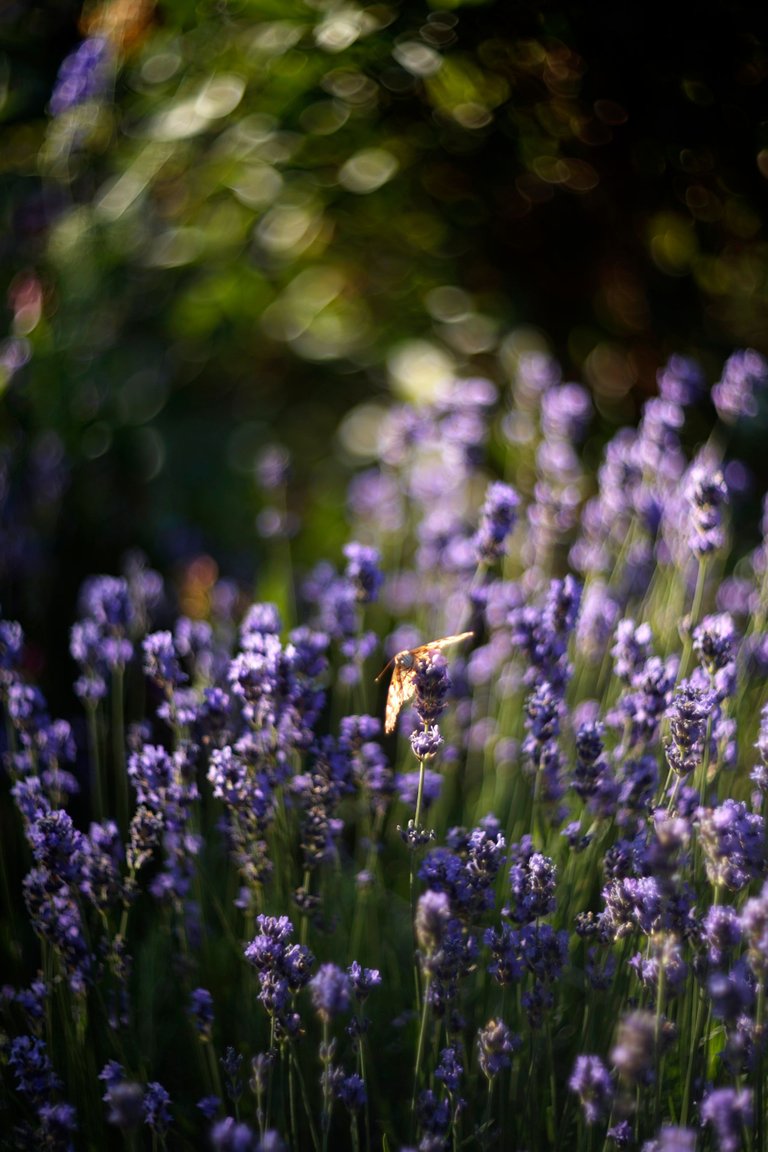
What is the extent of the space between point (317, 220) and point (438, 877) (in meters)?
3.13

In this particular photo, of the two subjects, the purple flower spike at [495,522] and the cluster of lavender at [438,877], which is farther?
the purple flower spike at [495,522]

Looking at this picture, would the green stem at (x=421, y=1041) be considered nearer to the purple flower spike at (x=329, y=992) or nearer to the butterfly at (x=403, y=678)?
the purple flower spike at (x=329, y=992)

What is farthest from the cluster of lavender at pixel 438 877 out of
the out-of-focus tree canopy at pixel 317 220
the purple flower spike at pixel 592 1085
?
the out-of-focus tree canopy at pixel 317 220

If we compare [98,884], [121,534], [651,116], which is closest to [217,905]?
[98,884]

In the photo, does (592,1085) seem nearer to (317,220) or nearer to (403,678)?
(403,678)

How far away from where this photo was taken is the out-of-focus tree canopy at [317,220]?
3.00 m

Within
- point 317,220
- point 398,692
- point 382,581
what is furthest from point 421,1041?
point 317,220

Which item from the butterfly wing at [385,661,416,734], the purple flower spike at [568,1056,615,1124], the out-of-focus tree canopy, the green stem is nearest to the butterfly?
the butterfly wing at [385,661,416,734]

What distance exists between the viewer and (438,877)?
1.43 metres

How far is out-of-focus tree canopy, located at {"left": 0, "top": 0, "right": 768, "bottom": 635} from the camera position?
118 inches

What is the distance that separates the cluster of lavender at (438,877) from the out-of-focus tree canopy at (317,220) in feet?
3.30

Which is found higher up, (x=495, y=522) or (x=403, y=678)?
(x=403, y=678)

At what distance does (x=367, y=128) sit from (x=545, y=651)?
238 centimetres

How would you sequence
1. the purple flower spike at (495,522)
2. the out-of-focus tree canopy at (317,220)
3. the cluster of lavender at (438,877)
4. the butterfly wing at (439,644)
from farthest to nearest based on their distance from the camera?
the out-of-focus tree canopy at (317,220), the purple flower spike at (495,522), the butterfly wing at (439,644), the cluster of lavender at (438,877)
